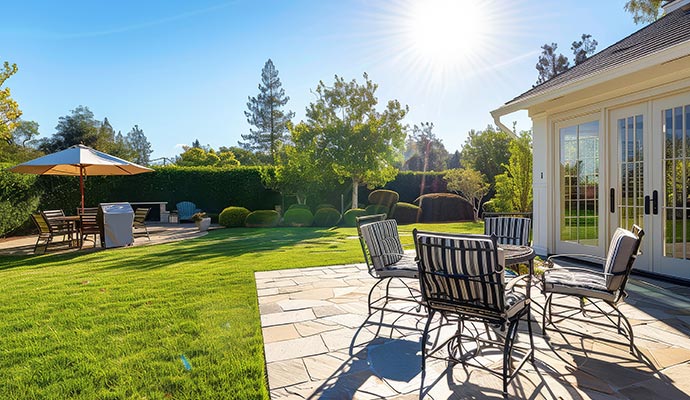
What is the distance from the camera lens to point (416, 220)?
1773 centimetres

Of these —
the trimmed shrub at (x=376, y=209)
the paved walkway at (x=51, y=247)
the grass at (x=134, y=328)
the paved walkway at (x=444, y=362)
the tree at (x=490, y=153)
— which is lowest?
the paved walkway at (x=444, y=362)

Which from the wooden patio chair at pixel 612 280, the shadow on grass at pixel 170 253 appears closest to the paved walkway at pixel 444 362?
the wooden patio chair at pixel 612 280

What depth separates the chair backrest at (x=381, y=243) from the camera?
380 cm

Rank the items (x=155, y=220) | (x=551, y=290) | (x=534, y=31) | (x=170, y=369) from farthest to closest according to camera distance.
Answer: (x=155, y=220) → (x=534, y=31) → (x=551, y=290) → (x=170, y=369)

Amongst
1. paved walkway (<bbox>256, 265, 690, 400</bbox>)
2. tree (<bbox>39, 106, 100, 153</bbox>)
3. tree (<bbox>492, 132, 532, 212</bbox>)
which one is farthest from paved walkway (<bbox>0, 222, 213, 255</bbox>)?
tree (<bbox>39, 106, 100, 153</bbox>)

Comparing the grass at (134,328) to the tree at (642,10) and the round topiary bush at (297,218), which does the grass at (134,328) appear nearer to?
the round topiary bush at (297,218)

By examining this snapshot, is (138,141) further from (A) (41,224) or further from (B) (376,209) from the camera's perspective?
(A) (41,224)

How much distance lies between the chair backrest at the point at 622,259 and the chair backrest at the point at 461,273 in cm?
109

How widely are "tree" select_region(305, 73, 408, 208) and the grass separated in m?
9.98

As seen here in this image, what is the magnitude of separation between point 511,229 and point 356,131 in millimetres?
12708

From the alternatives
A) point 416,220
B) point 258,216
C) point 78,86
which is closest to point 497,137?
point 416,220

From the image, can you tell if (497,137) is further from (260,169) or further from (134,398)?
(134,398)

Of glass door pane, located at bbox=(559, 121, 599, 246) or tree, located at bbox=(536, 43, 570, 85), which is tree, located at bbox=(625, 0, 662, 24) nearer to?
glass door pane, located at bbox=(559, 121, 599, 246)

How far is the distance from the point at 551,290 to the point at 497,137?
22.9 m
